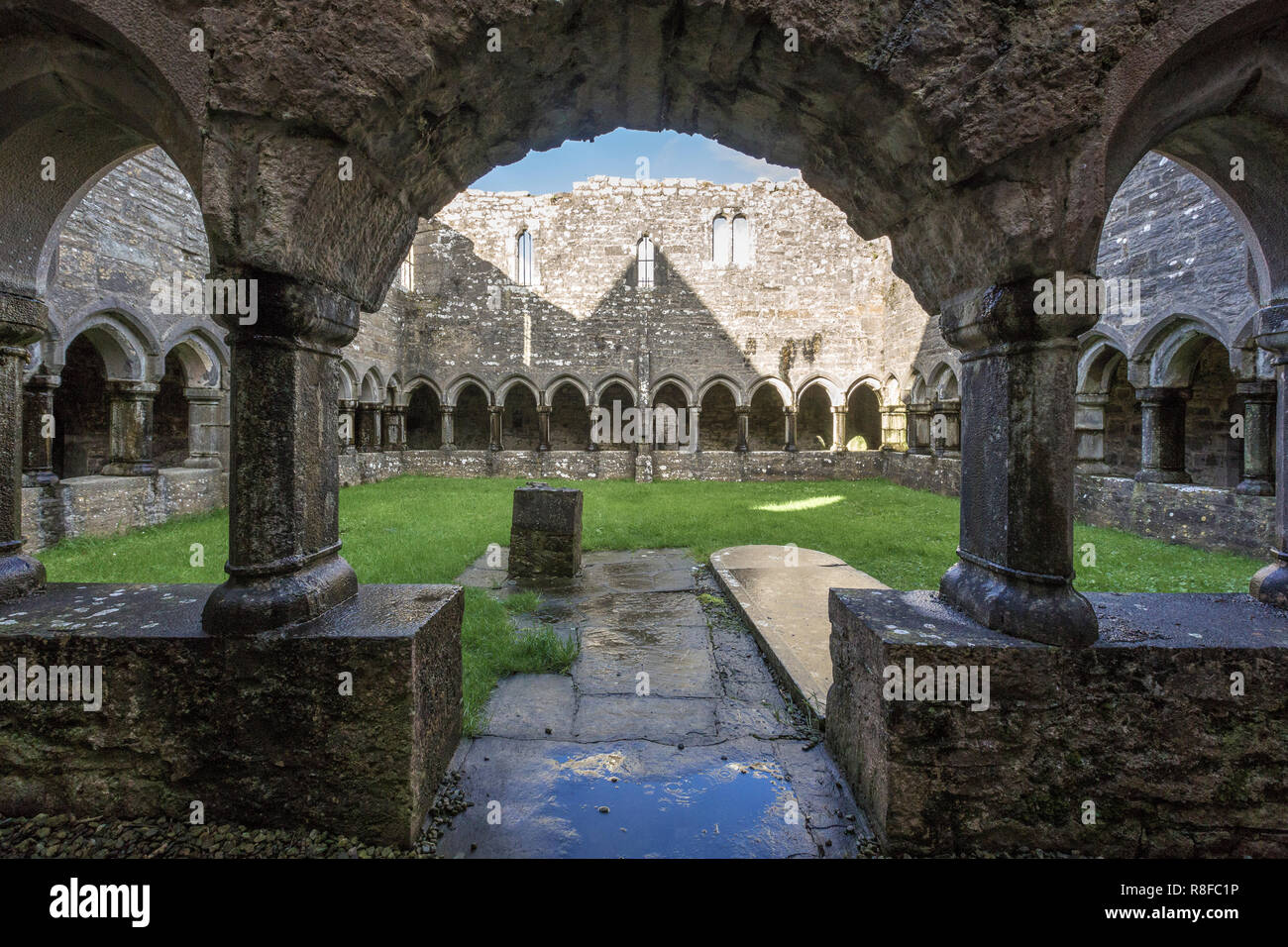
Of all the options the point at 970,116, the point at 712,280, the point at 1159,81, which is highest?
the point at 712,280

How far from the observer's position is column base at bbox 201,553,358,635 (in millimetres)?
1970

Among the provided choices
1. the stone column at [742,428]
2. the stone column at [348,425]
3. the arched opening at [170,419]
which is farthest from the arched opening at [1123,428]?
the arched opening at [170,419]

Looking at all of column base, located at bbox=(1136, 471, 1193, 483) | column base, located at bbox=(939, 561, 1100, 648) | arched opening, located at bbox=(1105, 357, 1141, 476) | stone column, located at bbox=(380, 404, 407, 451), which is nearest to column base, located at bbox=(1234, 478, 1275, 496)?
column base, located at bbox=(1136, 471, 1193, 483)

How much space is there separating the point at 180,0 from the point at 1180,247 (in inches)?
403

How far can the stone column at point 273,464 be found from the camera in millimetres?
1996

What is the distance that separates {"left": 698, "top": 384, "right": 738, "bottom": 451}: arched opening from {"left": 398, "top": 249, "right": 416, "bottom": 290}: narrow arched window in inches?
356

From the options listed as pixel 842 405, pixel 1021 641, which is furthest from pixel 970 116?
pixel 842 405

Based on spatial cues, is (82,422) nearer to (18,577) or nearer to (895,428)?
(18,577)

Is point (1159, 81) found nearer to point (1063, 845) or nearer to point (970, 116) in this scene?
point (970, 116)

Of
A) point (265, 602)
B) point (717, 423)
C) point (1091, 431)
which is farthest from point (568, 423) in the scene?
point (265, 602)

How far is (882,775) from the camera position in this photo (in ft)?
6.40

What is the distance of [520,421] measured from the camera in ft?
63.4

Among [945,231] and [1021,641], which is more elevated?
[945,231]

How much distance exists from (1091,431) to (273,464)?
10787mm
